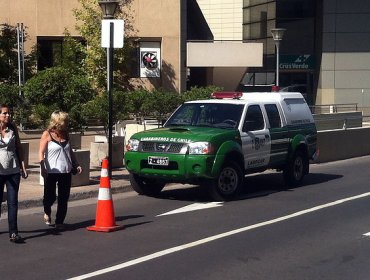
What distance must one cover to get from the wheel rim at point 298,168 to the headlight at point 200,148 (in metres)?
3.43

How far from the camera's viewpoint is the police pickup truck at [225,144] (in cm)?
1302

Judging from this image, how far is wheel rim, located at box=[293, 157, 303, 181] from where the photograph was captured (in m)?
15.8

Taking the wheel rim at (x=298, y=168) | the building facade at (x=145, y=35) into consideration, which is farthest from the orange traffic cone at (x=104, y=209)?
the building facade at (x=145, y=35)

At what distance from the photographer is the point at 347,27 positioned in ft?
178

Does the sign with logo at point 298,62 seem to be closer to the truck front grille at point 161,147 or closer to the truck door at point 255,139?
the truck door at point 255,139

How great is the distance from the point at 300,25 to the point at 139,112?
3338 cm

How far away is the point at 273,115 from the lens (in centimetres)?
1524

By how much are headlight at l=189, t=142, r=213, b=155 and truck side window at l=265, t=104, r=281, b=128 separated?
248 cm

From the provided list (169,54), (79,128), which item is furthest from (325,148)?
(169,54)

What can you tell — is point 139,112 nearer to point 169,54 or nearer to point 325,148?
point 325,148

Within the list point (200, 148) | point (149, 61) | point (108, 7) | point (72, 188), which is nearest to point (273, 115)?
point (200, 148)

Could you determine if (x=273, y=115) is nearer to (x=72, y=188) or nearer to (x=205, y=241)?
(x=72, y=188)

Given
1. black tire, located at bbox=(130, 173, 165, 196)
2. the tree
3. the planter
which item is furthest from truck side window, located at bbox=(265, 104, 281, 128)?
the tree

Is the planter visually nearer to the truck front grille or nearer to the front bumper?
the truck front grille
